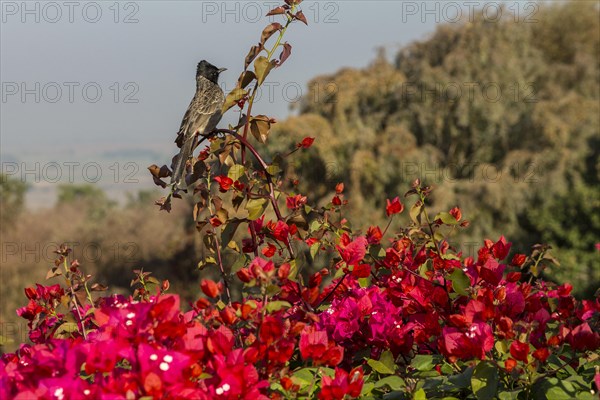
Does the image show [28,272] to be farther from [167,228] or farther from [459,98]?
[459,98]

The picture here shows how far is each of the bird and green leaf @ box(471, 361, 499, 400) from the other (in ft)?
3.79

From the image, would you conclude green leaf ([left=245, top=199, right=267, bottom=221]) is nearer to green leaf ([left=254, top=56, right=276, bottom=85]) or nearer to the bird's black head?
green leaf ([left=254, top=56, right=276, bottom=85])

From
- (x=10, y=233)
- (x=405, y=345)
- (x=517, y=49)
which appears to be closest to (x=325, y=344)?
(x=405, y=345)

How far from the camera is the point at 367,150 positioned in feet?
57.8

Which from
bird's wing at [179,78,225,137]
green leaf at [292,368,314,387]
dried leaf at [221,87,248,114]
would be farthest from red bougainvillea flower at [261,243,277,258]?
bird's wing at [179,78,225,137]

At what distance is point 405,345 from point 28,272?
20526 mm

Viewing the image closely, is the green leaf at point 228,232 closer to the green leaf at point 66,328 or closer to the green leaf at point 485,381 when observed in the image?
the green leaf at point 66,328

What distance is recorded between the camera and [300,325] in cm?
172

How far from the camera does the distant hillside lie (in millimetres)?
15961

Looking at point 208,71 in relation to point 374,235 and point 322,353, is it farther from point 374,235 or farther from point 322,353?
point 322,353

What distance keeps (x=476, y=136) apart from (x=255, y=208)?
55.0 ft
